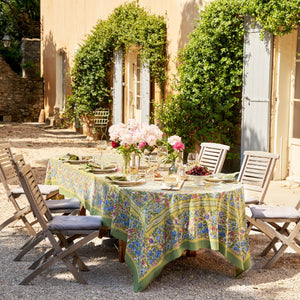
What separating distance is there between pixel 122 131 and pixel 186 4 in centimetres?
563

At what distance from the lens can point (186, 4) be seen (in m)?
9.58

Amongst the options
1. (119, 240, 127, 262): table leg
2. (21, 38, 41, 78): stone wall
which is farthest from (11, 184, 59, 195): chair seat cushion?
(21, 38, 41, 78): stone wall

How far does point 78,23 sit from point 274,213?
12720mm

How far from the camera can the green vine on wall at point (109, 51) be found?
10648 millimetres

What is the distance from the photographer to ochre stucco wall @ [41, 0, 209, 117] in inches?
385

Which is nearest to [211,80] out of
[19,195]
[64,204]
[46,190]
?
[46,190]

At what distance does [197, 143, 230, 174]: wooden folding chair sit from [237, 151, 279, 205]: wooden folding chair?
1.06 feet

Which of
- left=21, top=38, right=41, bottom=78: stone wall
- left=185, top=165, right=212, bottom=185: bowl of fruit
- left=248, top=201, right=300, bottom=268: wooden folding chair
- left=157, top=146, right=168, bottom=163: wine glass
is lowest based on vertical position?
left=248, top=201, right=300, bottom=268: wooden folding chair

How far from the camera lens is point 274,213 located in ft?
14.5

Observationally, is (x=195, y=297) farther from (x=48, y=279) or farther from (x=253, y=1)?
(x=253, y=1)

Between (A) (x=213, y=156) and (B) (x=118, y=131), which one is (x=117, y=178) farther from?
(A) (x=213, y=156)

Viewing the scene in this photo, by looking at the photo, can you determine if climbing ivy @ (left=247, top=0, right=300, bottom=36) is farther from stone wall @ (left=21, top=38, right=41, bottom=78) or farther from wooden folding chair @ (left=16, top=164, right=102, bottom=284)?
stone wall @ (left=21, top=38, right=41, bottom=78)

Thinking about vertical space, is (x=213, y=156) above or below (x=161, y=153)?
below

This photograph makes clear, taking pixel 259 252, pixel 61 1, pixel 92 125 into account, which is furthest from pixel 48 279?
pixel 61 1
